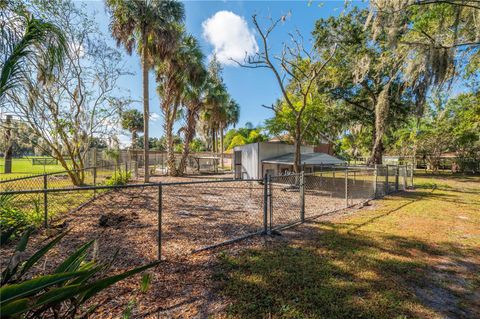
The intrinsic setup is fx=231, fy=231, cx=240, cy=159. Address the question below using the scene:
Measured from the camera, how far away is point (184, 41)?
54.4ft

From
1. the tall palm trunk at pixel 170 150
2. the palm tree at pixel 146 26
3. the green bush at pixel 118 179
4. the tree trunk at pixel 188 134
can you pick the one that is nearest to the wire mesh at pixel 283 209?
the green bush at pixel 118 179

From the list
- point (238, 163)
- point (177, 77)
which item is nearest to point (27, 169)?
point (177, 77)

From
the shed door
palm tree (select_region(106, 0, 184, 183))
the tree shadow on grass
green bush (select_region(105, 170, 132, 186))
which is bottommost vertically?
the tree shadow on grass

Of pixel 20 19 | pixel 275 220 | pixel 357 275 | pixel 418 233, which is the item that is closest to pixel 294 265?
pixel 357 275

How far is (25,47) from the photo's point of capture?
11.0ft

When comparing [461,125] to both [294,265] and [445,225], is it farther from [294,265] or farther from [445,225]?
[294,265]

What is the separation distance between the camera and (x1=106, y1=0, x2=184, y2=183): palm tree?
1182 cm

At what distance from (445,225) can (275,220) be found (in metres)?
4.47

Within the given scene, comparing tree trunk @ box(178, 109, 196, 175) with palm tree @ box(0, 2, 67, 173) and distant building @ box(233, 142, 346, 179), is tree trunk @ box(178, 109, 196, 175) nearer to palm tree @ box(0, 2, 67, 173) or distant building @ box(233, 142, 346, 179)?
distant building @ box(233, 142, 346, 179)

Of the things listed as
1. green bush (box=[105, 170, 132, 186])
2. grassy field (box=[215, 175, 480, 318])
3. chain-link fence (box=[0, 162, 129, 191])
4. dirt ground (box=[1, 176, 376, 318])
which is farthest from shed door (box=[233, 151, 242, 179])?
grassy field (box=[215, 175, 480, 318])

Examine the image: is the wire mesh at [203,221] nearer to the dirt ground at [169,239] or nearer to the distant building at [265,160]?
the dirt ground at [169,239]

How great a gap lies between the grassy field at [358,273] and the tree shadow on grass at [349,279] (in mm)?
12

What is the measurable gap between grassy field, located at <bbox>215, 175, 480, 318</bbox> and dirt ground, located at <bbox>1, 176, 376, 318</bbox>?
414 millimetres

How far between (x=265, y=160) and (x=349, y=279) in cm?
1068
